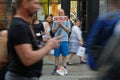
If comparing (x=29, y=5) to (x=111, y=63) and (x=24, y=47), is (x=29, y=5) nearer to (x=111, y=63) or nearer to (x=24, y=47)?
(x=24, y=47)

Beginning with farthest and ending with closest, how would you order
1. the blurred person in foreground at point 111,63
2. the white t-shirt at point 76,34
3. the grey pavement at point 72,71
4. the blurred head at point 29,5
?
1. the white t-shirt at point 76,34
2. the grey pavement at point 72,71
3. the blurred head at point 29,5
4. the blurred person in foreground at point 111,63

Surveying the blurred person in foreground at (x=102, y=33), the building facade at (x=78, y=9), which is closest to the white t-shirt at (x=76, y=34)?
the building facade at (x=78, y=9)

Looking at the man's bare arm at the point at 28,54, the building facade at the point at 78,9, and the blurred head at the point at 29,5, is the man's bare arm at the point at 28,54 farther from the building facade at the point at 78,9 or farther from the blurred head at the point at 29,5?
the building facade at the point at 78,9

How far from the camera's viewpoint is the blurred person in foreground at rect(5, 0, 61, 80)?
3830 millimetres

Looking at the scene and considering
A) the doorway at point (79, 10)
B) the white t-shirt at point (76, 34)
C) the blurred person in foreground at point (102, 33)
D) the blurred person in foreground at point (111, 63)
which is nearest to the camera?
the blurred person in foreground at point (111, 63)

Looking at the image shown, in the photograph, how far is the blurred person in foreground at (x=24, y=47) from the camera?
12.6 feet

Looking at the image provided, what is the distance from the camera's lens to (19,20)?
3.96 m

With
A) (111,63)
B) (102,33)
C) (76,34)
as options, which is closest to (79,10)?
(76,34)

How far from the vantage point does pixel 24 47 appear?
12.6 ft

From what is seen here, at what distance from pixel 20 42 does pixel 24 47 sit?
0.20 feet

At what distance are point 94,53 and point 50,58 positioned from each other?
40.4 ft

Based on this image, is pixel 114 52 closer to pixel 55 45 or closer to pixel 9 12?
pixel 55 45

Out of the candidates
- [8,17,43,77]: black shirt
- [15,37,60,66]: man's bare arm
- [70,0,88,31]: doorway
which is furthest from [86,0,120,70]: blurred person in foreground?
[70,0,88,31]: doorway

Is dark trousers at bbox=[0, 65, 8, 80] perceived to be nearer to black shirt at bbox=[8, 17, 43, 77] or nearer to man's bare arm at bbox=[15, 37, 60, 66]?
black shirt at bbox=[8, 17, 43, 77]
